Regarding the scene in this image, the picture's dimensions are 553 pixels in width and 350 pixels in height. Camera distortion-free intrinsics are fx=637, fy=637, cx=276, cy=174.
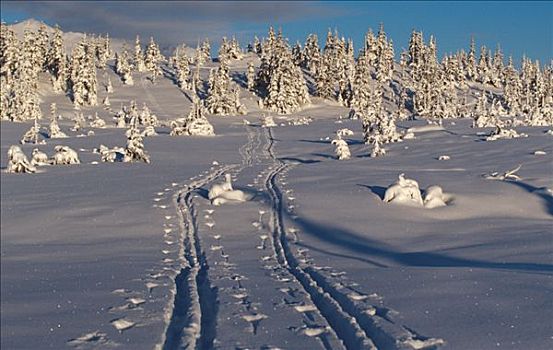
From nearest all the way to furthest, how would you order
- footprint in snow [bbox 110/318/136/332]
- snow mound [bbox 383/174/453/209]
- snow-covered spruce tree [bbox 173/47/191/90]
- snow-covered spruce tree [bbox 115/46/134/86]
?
footprint in snow [bbox 110/318/136/332], snow mound [bbox 383/174/453/209], snow-covered spruce tree [bbox 173/47/191/90], snow-covered spruce tree [bbox 115/46/134/86]

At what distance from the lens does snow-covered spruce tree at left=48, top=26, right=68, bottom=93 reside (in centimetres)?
9131

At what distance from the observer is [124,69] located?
4149 inches

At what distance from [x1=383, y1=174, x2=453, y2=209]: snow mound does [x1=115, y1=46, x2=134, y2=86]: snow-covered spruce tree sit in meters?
89.8

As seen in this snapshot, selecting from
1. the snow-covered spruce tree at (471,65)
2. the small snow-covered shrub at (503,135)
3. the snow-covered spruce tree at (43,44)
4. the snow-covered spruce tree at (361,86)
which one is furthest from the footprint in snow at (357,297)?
the snow-covered spruce tree at (471,65)

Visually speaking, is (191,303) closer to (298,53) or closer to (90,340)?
(90,340)

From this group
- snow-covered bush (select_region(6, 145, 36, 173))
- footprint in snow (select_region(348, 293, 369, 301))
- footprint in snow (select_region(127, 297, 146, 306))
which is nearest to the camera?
footprint in snow (select_region(348, 293, 369, 301))

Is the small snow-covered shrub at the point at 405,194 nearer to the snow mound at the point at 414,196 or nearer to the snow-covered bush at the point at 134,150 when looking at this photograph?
the snow mound at the point at 414,196

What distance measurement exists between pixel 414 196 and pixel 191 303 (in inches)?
412

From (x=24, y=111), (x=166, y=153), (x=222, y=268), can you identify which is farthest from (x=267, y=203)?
(x=24, y=111)

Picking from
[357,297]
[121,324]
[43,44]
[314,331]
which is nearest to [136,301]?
[121,324]

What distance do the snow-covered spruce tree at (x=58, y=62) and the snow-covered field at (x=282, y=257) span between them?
67.0m

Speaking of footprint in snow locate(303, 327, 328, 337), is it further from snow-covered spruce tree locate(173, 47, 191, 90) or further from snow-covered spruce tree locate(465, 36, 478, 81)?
snow-covered spruce tree locate(465, 36, 478, 81)

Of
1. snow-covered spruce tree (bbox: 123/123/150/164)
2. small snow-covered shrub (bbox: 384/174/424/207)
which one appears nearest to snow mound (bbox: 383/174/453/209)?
small snow-covered shrub (bbox: 384/174/424/207)

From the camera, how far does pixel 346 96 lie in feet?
318
